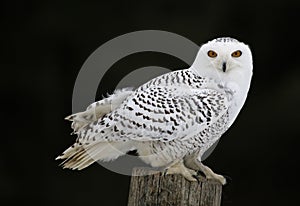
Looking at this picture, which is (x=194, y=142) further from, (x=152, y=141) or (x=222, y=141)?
(x=222, y=141)

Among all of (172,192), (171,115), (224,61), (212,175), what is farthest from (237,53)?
(172,192)

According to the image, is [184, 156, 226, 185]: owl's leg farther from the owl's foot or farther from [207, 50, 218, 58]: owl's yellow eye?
[207, 50, 218, 58]: owl's yellow eye

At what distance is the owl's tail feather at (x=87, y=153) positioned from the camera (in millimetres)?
2635

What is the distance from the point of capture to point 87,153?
2.65 m

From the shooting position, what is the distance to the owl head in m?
2.65

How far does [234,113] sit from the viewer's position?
2746 millimetres

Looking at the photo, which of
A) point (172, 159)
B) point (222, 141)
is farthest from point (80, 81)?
point (222, 141)

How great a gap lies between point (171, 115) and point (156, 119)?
0.06 m

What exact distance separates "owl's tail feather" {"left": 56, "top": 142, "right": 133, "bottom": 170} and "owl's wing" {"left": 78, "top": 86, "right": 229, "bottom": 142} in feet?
0.14

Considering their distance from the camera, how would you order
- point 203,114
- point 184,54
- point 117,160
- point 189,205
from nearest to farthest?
point 189,205 < point 203,114 < point 117,160 < point 184,54

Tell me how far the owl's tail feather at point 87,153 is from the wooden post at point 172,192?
1.04 feet

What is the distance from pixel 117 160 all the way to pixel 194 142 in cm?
36

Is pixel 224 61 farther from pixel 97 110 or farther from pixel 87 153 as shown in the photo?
pixel 87 153

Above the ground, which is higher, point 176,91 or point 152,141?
point 176,91
